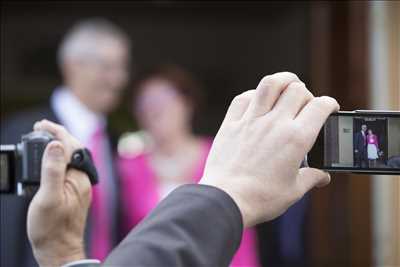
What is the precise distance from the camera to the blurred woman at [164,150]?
3.70 m

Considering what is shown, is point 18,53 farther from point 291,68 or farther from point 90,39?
point 291,68

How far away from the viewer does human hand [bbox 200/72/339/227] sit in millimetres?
892

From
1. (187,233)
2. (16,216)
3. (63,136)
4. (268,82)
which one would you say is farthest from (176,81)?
(187,233)

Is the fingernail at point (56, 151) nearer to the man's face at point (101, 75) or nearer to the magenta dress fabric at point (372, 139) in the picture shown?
the magenta dress fabric at point (372, 139)

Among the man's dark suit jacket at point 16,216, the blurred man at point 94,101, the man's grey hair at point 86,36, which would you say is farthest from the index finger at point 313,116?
the man's grey hair at point 86,36

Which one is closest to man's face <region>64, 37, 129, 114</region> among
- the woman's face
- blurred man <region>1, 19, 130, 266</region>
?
blurred man <region>1, 19, 130, 266</region>

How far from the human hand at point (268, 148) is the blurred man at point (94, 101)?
2613 millimetres

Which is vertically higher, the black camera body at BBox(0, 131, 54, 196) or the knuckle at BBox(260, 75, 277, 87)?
the knuckle at BBox(260, 75, 277, 87)

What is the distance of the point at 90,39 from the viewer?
3736 millimetres

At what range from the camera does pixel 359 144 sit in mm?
1056

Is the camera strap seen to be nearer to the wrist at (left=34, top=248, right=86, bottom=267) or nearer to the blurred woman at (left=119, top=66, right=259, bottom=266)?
the wrist at (left=34, top=248, right=86, bottom=267)

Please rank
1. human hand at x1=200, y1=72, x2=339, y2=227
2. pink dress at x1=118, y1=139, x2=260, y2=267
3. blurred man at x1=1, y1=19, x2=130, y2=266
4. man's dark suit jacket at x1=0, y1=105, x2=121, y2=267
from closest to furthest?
human hand at x1=200, y1=72, x2=339, y2=227 → man's dark suit jacket at x1=0, y1=105, x2=121, y2=267 → blurred man at x1=1, y1=19, x2=130, y2=266 → pink dress at x1=118, y1=139, x2=260, y2=267

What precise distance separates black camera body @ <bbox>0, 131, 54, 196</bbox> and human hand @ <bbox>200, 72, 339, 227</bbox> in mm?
470

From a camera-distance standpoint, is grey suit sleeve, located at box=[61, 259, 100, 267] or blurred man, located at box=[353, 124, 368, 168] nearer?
blurred man, located at box=[353, 124, 368, 168]
